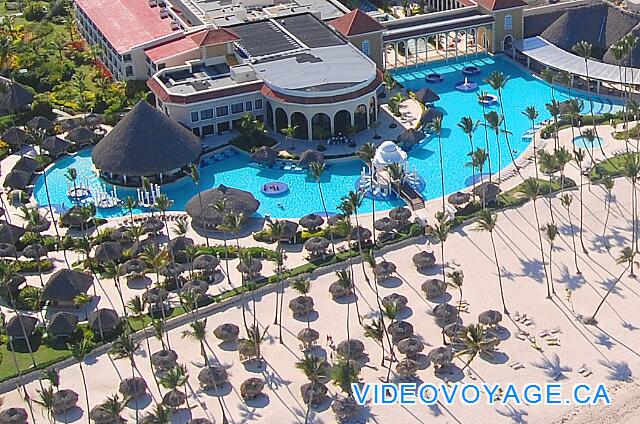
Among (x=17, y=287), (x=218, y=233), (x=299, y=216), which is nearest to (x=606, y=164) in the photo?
(x=299, y=216)

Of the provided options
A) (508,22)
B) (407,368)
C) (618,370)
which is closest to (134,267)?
(407,368)

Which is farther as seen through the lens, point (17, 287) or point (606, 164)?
point (606, 164)

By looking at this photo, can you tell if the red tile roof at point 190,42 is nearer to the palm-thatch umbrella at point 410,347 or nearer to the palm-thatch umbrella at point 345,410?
the palm-thatch umbrella at point 410,347

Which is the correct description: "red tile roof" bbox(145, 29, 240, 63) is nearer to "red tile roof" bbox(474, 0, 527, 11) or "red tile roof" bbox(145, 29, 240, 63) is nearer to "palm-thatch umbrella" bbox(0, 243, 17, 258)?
"red tile roof" bbox(474, 0, 527, 11)

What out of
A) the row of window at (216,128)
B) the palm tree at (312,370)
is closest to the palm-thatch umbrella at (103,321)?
the palm tree at (312,370)

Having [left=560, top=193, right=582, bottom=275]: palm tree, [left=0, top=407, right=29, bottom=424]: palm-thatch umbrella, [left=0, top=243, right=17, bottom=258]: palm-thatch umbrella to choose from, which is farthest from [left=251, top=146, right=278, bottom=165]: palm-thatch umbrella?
[left=0, top=407, right=29, bottom=424]: palm-thatch umbrella

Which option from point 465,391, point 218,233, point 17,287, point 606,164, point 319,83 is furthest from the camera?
point 319,83

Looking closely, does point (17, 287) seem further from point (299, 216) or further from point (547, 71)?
point (547, 71)
